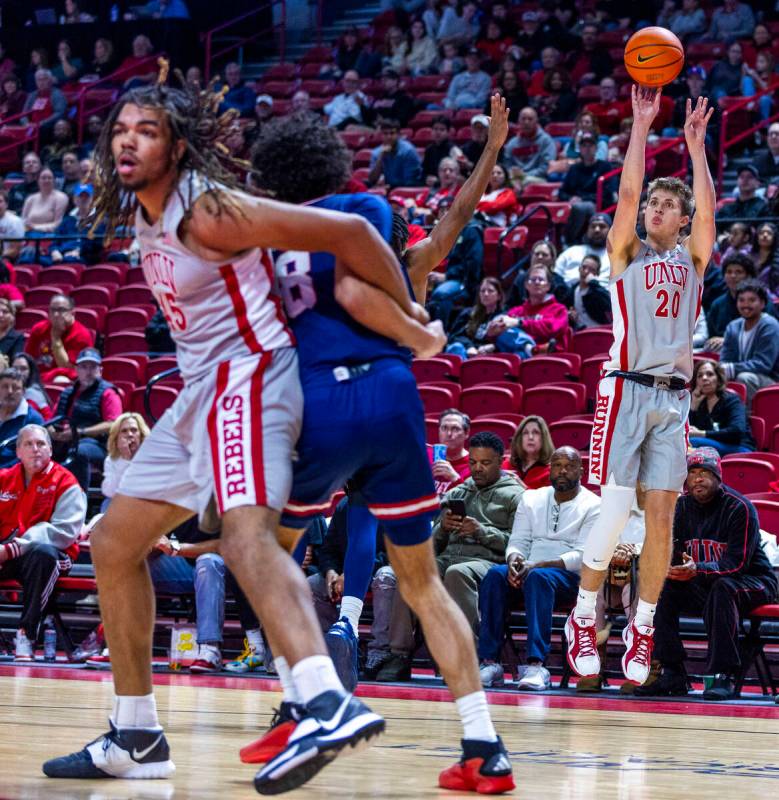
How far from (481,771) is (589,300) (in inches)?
321

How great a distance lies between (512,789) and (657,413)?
2.79m

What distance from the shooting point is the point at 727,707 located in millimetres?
6488

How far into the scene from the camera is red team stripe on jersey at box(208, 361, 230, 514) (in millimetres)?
3258

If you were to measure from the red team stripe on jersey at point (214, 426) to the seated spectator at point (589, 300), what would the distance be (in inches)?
317

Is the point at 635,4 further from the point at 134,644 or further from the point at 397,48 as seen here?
Result: the point at 134,644

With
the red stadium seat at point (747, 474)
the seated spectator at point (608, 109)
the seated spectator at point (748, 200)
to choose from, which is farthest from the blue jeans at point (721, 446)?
the seated spectator at point (608, 109)

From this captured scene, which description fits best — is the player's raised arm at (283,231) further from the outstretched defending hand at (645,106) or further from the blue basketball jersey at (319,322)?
the outstretched defending hand at (645,106)

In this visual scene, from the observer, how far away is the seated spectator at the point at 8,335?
12.3m

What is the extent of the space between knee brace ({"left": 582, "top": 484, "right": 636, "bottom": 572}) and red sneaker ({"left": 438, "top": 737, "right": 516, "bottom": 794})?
2664 mm

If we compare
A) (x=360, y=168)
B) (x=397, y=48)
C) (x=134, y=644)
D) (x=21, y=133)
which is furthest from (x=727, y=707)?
(x=21, y=133)

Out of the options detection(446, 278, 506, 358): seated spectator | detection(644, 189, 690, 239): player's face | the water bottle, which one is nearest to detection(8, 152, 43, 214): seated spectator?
detection(446, 278, 506, 358): seated spectator

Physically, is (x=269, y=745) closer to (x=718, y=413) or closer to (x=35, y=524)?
(x=35, y=524)

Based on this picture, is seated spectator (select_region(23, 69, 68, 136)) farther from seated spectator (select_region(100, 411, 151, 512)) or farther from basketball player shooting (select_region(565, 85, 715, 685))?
basketball player shooting (select_region(565, 85, 715, 685))

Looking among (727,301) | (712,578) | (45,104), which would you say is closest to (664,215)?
(712,578)
